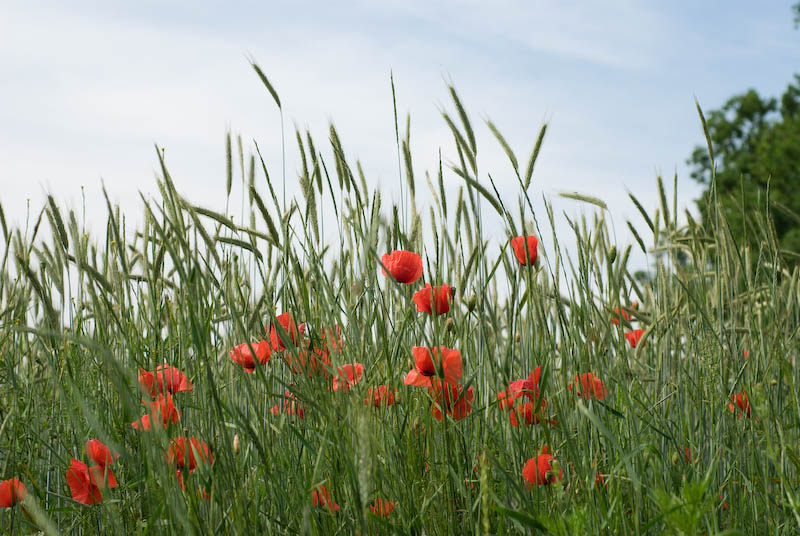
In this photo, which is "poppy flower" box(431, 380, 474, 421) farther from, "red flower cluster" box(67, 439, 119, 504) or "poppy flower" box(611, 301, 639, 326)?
"red flower cluster" box(67, 439, 119, 504)

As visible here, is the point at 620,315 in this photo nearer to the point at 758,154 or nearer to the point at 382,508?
the point at 382,508

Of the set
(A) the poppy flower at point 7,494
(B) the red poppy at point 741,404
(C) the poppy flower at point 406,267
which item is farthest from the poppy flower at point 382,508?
(B) the red poppy at point 741,404

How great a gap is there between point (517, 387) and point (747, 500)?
551 mm

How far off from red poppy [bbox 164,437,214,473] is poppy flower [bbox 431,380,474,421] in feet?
1.20

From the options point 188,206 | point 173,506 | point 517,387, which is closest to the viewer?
point 173,506

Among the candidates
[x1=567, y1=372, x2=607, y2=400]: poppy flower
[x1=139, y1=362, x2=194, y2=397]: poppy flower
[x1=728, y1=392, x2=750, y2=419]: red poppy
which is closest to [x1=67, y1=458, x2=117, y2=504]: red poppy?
[x1=139, y1=362, x2=194, y2=397]: poppy flower

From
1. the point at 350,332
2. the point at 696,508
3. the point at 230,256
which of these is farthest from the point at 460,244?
the point at 696,508

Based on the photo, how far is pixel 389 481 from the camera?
3.56 ft

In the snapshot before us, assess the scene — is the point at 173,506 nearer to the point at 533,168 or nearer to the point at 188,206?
the point at 188,206

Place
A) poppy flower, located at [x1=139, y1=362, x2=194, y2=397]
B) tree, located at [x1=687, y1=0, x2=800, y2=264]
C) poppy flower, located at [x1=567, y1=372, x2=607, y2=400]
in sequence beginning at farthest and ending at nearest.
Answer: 1. tree, located at [x1=687, y1=0, x2=800, y2=264]
2. poppy flower, located at [x1=139, y1=362, x2=194, y2=397]
3. poppy flower, located at [x1=567, y1=372, x2=607, y2=400]

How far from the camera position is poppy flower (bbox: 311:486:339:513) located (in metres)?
1.09

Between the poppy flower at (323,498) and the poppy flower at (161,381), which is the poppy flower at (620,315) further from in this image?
the poppy flower at (161,381)

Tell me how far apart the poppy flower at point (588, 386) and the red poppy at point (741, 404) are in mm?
334

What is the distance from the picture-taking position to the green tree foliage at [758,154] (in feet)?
52.2
